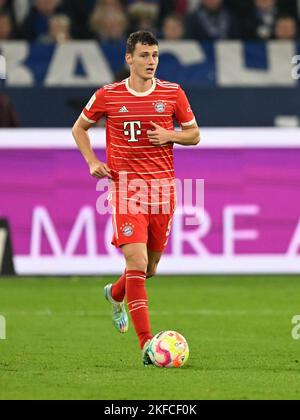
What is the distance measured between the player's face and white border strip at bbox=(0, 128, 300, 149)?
18.8 feet

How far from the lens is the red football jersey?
8.72 m

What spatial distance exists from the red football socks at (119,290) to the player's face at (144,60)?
5.19 feet

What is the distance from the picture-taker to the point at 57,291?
13281mm

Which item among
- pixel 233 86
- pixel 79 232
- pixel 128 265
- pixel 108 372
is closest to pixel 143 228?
pixel 128 265

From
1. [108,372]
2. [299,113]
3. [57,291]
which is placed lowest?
[108,372]

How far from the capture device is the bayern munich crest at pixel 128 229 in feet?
28.1

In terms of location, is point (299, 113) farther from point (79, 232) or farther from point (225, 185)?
point (79, 232)

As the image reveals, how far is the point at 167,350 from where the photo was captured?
26.7ft

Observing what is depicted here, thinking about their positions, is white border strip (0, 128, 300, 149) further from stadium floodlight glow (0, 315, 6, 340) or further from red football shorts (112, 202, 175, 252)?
red football shorts (112, 202, 175, 252)

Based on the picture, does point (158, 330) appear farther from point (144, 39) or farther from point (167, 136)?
point (144, 39)

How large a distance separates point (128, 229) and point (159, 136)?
0.66m

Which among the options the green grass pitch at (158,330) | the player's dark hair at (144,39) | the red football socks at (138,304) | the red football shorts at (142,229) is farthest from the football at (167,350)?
the player's dark hair at (144,39)

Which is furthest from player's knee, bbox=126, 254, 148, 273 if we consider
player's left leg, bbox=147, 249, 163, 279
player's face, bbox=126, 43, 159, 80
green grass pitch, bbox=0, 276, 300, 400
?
player's face, bbox=126, 43, 159, 80
